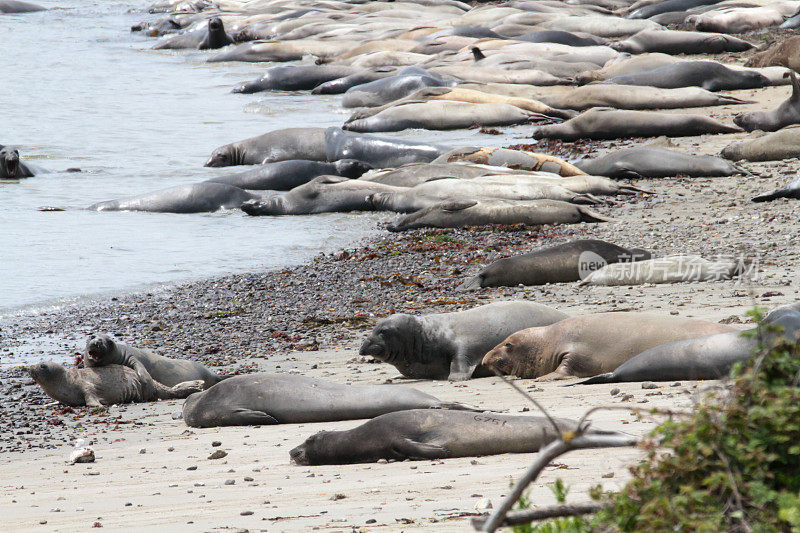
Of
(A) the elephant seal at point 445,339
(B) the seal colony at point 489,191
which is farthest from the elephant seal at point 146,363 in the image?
(A) the elephant seal at point 445,339

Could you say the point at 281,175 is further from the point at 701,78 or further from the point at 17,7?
the point at 17,7

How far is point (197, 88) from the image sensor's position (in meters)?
22.8

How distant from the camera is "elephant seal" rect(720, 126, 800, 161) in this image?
36.6 ft

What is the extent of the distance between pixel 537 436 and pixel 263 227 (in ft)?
25.2

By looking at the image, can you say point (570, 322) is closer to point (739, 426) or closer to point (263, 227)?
point (739, 426)

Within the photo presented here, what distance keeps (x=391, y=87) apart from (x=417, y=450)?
46.5 feet

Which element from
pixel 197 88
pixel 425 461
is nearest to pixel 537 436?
pixel 425 461

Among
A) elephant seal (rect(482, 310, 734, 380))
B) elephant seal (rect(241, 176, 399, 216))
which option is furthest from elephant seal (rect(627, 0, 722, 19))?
elephant seal (rect(482, 310, 734, 380))

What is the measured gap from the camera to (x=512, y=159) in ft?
38.3

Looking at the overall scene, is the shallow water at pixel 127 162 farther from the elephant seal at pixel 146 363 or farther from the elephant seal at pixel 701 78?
the elephant seal at pixel 701 78

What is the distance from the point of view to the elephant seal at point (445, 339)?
595 cm

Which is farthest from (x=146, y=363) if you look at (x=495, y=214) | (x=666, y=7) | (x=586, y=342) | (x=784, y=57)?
(x=666, y=7)

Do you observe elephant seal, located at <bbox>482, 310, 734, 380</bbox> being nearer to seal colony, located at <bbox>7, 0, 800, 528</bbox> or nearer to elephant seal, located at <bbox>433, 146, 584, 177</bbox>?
seal colony, located at <bbox>7, 0, 800, 528</bbox>

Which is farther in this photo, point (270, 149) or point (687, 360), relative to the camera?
point (270, 149)
